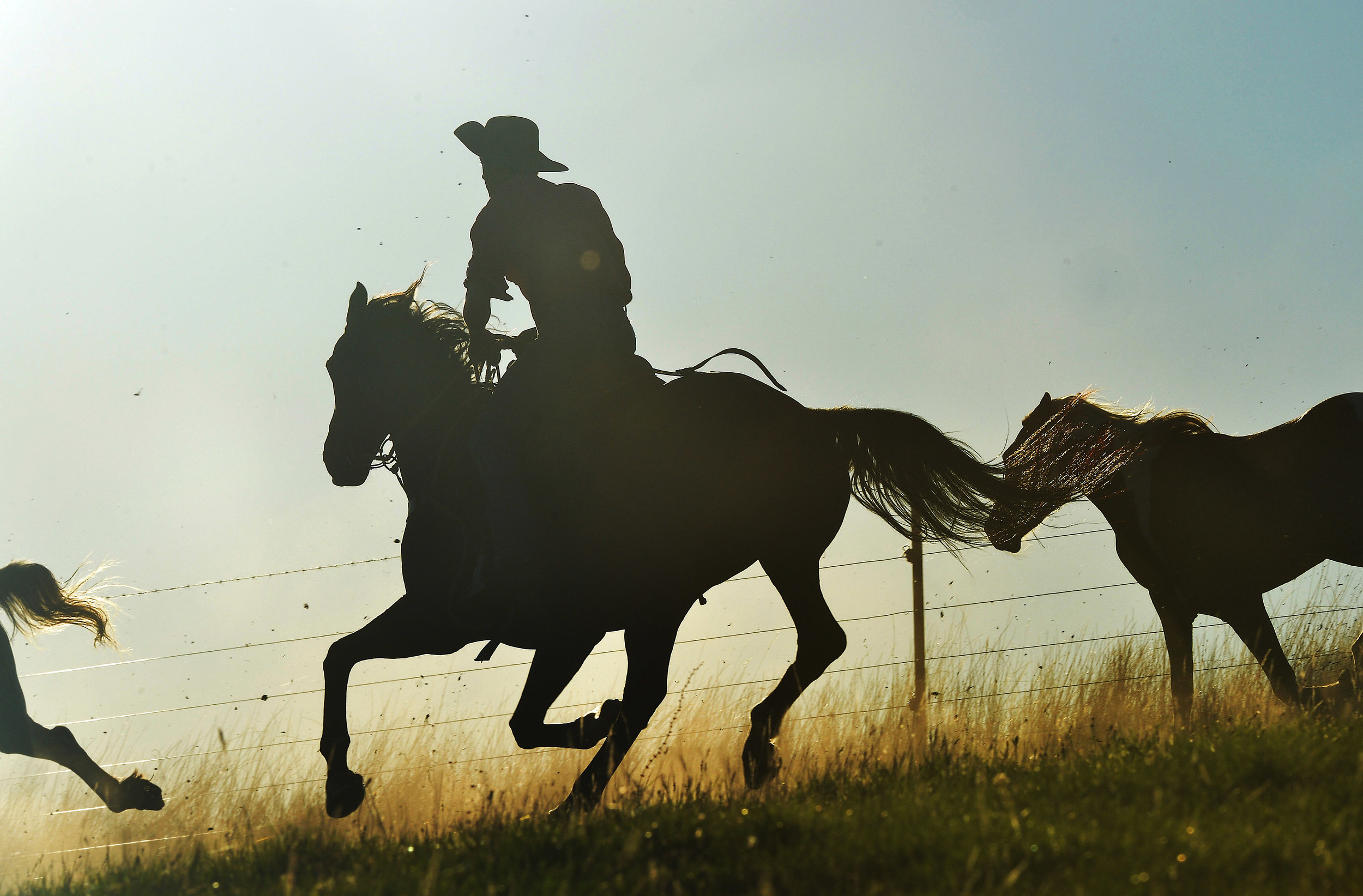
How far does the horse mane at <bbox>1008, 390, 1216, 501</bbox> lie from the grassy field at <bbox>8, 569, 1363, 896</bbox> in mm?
1421

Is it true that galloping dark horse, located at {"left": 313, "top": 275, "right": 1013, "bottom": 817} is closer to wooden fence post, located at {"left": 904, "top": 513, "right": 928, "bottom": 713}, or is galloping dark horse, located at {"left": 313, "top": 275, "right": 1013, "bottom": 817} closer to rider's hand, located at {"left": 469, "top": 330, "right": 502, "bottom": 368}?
rider's hand, located at {"left": 469, "top": 330, "right": 502, "bottom": 368}

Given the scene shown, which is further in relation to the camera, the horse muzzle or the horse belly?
the horse belly

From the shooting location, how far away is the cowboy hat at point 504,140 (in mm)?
5375

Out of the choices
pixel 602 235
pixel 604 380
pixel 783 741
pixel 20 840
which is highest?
pixel 602 235

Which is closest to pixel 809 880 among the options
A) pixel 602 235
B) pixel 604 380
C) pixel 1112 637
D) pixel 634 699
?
pixel 634 699

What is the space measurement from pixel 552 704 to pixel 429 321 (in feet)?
7.66

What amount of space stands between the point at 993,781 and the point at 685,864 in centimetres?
136

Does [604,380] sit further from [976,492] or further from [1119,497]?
[1119,497]

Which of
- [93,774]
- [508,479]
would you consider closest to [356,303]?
[508,479]

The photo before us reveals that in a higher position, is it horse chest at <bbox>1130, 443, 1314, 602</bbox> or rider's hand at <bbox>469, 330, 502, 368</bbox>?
rider's hand at <bbox>469, 330, 502, 368</bbox>

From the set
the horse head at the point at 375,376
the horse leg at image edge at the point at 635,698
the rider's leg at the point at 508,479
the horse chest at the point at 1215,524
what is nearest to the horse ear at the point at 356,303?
the horse head at the point at 375,376

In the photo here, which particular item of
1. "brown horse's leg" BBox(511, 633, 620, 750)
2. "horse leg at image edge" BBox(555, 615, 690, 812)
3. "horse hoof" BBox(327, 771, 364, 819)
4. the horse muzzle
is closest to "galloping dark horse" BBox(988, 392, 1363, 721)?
"horse leg at image edge" BBox(555, 615, 690, 812)

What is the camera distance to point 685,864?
3.07 metres

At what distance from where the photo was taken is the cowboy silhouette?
16.1 ft
